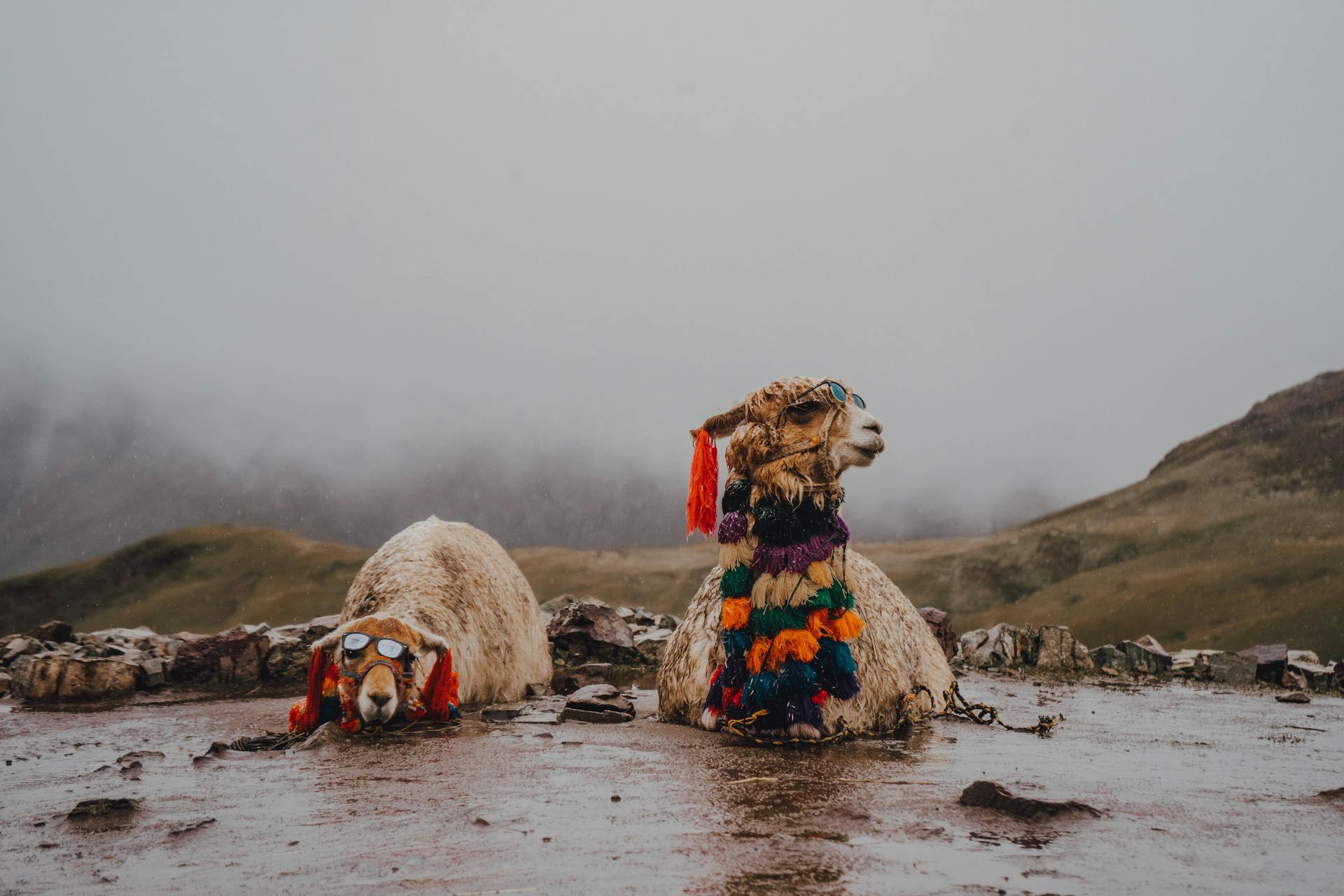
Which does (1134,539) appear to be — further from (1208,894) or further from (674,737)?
(1208,894)

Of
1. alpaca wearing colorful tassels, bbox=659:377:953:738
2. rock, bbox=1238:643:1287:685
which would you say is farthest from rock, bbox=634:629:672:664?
rock, bbox=1238:643:1287:685

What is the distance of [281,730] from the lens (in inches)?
332

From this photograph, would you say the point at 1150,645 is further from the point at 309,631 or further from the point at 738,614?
the point at 309,631

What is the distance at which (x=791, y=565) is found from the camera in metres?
6.53

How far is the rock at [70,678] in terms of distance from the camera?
1183cm

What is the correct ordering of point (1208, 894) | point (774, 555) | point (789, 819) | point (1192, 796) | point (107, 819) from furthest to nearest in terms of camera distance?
point (774, 555)
point (1192, 796)
point (107, 819)
point (789, 819)
point (1208, 894)

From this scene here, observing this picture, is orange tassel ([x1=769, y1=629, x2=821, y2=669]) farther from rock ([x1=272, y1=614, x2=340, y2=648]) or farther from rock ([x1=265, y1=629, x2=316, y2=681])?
rock ([x1=272, y1=614, x2=340, y2=648])

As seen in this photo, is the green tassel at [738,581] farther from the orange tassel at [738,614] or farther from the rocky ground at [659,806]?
the rocky ground at [659,806]

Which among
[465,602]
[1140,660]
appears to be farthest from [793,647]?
[1140,660]

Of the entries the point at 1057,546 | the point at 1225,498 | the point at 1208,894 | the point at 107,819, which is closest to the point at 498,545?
the point at 107,819

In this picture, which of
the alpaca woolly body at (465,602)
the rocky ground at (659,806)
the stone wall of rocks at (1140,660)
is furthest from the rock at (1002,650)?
the alpaca woolly body at (465,602)

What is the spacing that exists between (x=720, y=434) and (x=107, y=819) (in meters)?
5.00

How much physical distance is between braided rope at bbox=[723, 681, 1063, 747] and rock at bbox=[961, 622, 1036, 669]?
27.1 ft

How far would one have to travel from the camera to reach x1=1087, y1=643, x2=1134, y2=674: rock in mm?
16438
